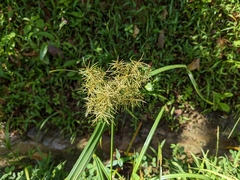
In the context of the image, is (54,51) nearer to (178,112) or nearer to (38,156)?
(38,156)

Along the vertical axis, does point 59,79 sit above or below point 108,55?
below

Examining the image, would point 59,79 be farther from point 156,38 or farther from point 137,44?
point 156,38

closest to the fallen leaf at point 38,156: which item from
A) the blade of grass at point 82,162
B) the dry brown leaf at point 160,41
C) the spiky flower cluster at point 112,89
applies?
the blade of grass at point 82,162

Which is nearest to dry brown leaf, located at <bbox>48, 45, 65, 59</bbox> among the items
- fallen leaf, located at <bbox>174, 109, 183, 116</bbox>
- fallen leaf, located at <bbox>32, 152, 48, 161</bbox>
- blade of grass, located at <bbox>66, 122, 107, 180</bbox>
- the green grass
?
the green grass

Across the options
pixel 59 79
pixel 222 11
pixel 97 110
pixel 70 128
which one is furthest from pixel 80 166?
pixel 222 11

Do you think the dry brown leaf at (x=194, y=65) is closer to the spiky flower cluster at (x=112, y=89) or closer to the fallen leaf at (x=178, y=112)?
the fallen leaf at (x=178, y=112)

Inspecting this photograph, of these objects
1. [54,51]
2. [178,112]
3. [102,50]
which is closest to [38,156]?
[54,51]

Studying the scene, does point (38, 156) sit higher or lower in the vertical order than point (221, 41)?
lower

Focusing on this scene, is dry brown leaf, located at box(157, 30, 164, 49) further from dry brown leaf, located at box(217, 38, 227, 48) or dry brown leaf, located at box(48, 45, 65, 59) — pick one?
dry brown leaf, located at box(48, 45, 65, 59)

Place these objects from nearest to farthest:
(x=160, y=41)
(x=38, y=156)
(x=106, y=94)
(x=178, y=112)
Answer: (x=106, y=94)
(x=38, y=156)
(x=178, y=112)
(x=160, y=41)

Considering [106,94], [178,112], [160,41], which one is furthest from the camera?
[160,41]
